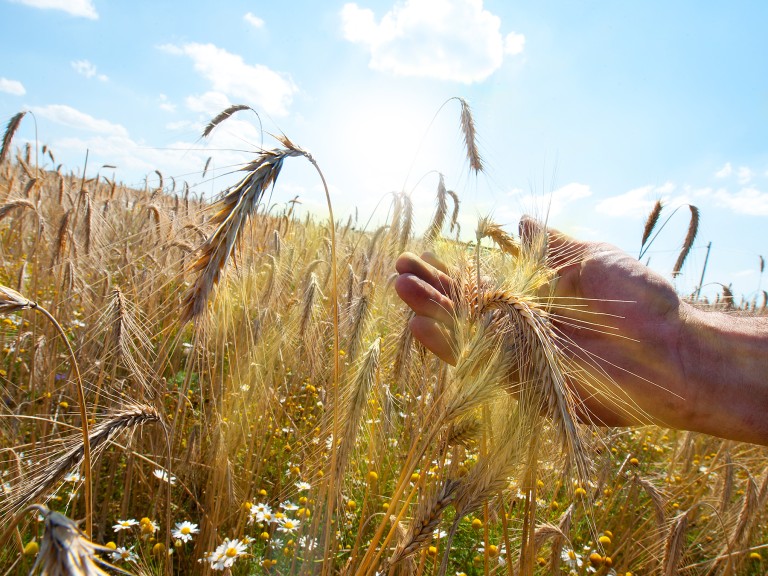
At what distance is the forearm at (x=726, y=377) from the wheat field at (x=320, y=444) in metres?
0.35

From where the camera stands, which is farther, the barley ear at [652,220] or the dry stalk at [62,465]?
the barley ear at [652,220]

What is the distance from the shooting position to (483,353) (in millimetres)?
1198

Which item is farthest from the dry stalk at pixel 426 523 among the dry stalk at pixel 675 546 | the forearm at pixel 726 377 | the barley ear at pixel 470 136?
the barley ear at pixel 470 136

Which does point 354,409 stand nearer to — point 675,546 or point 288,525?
point 288,525

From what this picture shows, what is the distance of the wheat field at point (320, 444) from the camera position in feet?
3.83

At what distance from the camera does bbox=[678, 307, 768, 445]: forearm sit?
1.78m

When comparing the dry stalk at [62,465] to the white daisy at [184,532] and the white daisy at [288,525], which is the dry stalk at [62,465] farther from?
the white daisy at [288,525]

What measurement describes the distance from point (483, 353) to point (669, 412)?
1.20m

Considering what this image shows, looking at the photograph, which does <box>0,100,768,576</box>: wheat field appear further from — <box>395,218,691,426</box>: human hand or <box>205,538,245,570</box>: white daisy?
<box>395,218,691,426</box>: human hand

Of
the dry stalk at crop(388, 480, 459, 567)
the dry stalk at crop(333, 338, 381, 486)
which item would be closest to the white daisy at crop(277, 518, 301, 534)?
the dry stalk at crop(333, 338, 381, 486)

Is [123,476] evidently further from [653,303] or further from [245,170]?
[653,303]

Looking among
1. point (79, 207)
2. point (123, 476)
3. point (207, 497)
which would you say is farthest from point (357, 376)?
point (79, 207)

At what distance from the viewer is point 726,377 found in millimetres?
1804

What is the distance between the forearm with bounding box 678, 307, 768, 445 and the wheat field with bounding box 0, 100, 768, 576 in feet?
1.16
